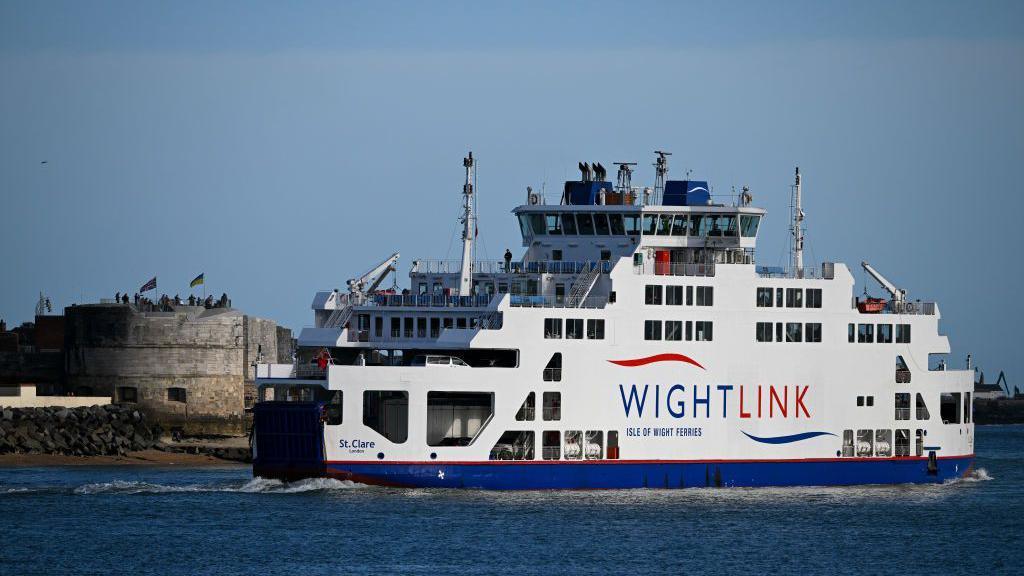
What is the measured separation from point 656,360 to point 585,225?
4.63m

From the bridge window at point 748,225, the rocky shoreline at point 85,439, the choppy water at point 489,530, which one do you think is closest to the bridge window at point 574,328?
the choppy water at point 489,530

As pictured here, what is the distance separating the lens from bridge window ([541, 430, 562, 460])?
154 ft

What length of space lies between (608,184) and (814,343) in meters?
6.95

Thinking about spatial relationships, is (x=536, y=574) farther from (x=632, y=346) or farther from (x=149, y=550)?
(x=632, y=346)

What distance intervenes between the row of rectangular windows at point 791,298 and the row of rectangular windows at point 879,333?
137 centimetres

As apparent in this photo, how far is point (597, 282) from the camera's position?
48875 millimetres

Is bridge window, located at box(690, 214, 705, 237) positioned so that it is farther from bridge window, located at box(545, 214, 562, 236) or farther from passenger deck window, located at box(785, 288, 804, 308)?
bridge window, located at box(545, 214, 562, 236)

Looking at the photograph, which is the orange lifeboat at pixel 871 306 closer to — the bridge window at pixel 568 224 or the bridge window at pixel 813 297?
the bridge window at pixel 813 297

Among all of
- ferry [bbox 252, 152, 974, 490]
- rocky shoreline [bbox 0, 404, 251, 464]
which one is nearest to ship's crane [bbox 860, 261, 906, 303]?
ferry [bbox 252, 152, 974, 490]

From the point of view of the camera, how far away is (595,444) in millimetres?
47906

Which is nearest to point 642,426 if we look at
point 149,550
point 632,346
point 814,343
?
point 632,346

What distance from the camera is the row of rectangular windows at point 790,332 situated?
164 ft

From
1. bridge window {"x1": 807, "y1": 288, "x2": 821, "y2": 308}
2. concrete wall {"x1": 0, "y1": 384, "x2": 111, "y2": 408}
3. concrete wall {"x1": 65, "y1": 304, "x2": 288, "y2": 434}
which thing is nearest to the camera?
bridge window {"x1": 807, "y1": 288, "x2": 821, "y2": 308}

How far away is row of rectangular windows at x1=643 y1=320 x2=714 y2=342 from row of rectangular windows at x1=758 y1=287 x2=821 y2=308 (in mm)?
1744
